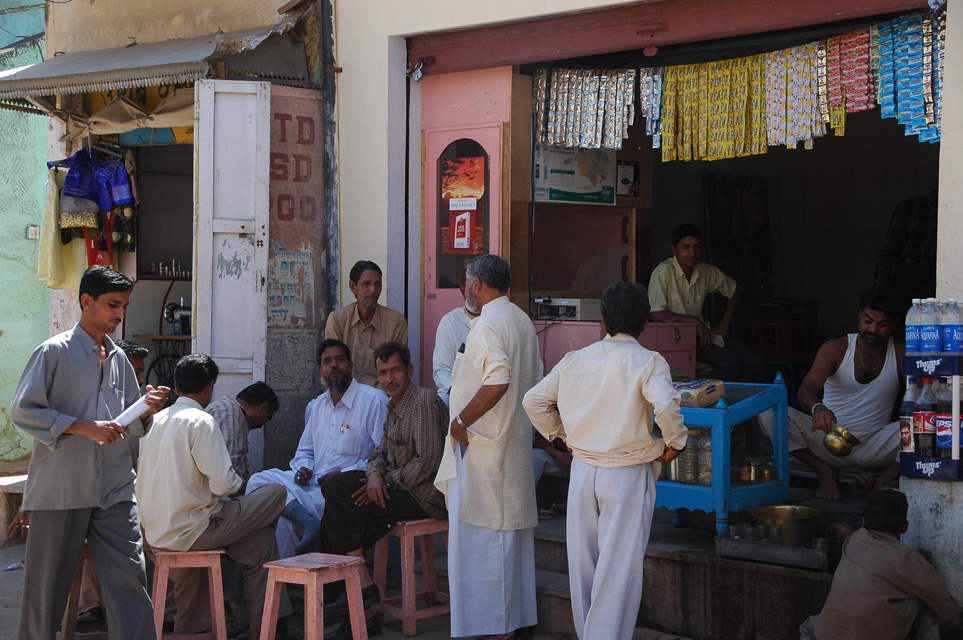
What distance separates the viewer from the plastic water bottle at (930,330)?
423cm

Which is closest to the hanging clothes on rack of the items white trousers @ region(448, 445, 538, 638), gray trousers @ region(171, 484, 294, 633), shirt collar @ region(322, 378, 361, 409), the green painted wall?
the green painted wall

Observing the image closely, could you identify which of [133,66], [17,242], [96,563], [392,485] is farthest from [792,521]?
[17,242]

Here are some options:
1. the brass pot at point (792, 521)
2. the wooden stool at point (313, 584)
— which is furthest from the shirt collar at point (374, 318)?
the brass pot at point (792, 521)

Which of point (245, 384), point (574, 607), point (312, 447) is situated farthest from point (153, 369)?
point (574, 607)

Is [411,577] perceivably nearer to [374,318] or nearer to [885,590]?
[374,318]

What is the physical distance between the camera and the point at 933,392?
14.1 feet

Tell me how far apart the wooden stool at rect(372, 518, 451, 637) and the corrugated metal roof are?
11.4 ft

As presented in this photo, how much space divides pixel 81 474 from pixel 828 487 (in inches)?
157

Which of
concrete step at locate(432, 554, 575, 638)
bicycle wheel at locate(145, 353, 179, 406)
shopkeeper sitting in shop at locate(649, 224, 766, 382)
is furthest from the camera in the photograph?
bicycle wheel at locate(145, 353, 179, 406)

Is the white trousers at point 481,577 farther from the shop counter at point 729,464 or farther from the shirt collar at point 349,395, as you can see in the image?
the shirt collar at point 349,395

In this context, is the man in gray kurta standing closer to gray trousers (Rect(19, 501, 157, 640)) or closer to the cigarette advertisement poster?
gray trousers (Rect(19, 501, 157, 640))

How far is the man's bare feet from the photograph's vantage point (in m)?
5.74

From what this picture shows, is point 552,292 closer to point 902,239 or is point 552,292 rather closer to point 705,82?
point 705,82

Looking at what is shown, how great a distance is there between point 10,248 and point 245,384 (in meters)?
4.19
